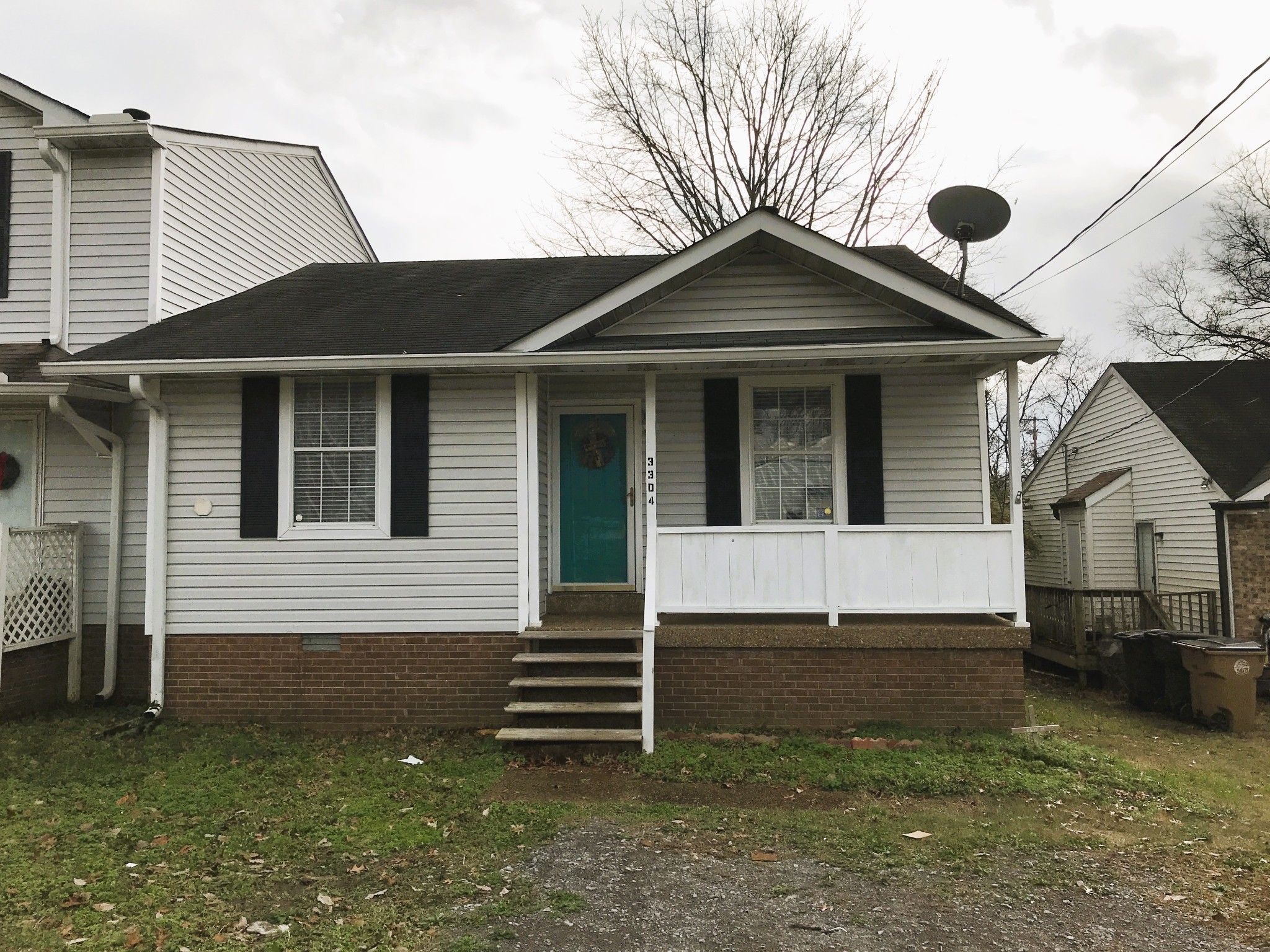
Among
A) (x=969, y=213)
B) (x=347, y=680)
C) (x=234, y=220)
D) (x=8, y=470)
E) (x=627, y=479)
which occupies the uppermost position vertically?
(x=234, y=220)

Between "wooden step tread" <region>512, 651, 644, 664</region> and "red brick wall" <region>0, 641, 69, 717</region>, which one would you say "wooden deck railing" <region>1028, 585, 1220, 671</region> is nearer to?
"wooden step tread" <region>512, 651, 644, 664</region>

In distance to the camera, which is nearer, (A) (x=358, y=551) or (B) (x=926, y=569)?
(B) (x=926, y=569)

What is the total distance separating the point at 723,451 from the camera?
7992 millimetres

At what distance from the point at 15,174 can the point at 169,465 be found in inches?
157

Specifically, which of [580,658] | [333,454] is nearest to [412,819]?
[580,658]

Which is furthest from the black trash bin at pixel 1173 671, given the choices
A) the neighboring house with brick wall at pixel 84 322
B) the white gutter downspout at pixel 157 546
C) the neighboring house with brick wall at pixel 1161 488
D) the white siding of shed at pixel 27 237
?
the white siding of shed at pixel 27 237

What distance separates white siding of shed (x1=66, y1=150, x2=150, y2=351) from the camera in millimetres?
8492

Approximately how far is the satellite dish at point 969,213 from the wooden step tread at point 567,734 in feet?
15.5

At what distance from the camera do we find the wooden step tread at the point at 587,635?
7.14m

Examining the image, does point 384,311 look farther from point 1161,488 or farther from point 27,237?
point 1161,488

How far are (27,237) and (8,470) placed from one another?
245 centimetres

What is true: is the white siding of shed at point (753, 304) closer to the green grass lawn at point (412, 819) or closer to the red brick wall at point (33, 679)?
the green grass lawn at point (412, 819)

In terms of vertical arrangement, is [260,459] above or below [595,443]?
below

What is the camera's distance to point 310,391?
7688mm
